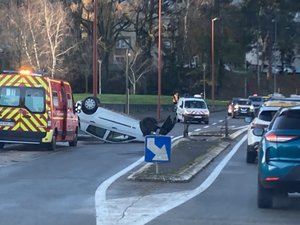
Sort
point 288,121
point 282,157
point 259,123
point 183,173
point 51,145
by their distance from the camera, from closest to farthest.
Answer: point 282,157 < point 288,121 < point 183,173 < point 259,123 < point 51,145

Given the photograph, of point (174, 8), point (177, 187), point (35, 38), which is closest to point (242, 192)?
point (177, 187)

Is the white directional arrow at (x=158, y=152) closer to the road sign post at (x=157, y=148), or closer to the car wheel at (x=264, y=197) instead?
the road sign post at (x=157, y=148)

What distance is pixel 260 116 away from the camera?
2258 cm

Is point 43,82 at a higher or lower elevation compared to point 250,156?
higher

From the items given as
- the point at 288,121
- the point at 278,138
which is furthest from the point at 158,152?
the point at 278,138

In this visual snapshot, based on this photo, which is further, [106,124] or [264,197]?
[106,124]

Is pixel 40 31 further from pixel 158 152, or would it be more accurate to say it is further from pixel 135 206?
pixel 135 206

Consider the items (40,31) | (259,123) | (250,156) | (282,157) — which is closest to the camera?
(282,157)

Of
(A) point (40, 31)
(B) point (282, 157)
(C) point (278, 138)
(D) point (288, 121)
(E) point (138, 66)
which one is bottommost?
(B) point (282, 157)

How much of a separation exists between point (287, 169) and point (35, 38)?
2109 inches

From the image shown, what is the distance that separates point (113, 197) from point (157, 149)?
2.97m

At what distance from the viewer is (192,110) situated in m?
52.0

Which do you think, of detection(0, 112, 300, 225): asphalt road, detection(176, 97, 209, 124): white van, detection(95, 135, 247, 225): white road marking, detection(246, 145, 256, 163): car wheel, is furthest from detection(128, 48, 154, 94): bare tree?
detection(95, 135, 247, 225): white road marking

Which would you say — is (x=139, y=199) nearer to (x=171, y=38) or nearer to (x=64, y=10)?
(x=64, y=10)
